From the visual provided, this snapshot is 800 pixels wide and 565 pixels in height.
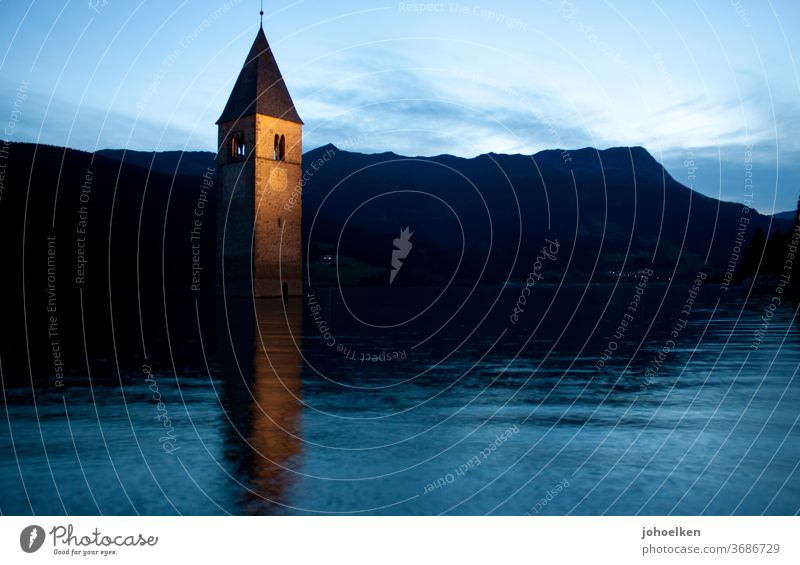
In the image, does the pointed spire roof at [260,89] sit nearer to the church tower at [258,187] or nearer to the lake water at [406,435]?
the church tower at [258,187]

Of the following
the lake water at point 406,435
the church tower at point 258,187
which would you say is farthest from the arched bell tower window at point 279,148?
the lake water at point 406,435

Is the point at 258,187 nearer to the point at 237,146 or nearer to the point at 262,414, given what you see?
the point at 237,146

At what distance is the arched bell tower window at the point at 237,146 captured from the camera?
6831 cm

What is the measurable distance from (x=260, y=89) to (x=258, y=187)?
845cm

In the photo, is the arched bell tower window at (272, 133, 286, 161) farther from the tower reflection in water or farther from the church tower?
the tower reflection in water

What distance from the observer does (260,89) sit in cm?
6638

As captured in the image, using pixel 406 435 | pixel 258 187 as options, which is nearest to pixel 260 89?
pixel 258 187

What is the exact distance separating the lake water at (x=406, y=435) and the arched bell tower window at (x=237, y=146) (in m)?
49.7

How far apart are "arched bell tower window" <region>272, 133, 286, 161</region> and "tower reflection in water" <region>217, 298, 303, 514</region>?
45.4 m

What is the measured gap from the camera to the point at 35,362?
18.9 m

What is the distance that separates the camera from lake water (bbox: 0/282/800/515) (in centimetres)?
745

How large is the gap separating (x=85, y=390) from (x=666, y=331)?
2254 centimetres
